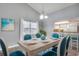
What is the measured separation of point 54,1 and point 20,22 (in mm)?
469

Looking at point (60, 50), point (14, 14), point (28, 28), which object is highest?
point (14, 14)

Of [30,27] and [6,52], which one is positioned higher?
[30,27]

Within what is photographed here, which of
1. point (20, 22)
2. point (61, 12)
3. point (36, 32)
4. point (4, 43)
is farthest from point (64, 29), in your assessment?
point (4, 43)

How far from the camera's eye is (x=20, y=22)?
4.05 feet

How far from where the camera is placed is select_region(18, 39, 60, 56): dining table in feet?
4.08

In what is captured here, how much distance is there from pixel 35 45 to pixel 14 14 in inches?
17.5

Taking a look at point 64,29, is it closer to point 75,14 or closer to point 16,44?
point 75,14

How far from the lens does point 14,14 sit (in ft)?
4.02

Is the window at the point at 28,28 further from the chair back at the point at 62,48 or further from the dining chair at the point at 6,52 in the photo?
the chair back at the point at 62,48

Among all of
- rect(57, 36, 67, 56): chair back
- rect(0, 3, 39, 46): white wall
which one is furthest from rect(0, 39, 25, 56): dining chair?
rect(57, 36, 67, 56): chair back

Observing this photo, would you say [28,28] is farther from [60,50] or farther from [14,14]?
[60,50]

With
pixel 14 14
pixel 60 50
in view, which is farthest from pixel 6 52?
pixel 60 50

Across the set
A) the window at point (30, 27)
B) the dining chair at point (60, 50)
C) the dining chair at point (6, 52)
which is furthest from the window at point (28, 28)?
the dining chair at point (60, 50)

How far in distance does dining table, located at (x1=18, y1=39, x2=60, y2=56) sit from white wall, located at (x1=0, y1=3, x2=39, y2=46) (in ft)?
0.34
